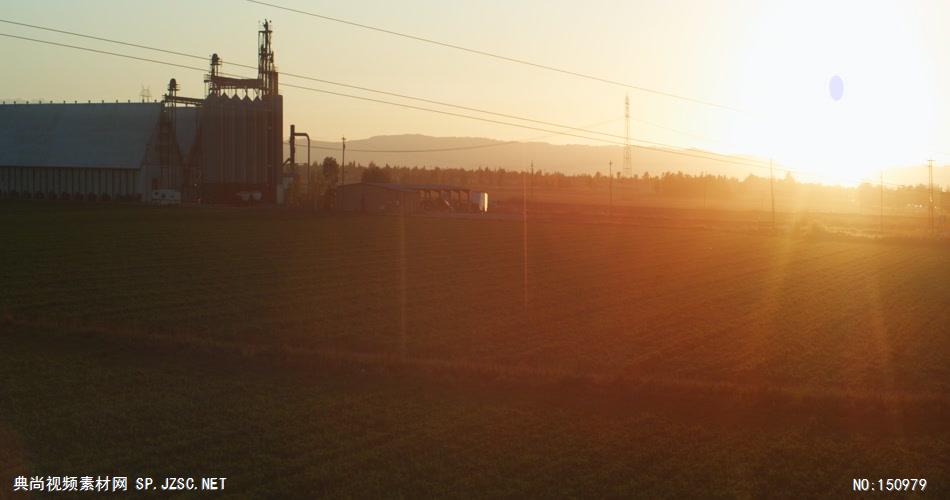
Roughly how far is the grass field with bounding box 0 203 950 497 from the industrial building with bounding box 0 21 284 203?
32.8m

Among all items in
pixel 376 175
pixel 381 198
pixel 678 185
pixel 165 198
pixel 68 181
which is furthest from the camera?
pixel 678 185

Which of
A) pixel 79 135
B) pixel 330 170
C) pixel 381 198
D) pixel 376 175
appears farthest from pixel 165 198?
pixel 376 175

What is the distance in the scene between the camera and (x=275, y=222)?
44844mm

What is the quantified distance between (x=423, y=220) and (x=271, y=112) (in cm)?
1525

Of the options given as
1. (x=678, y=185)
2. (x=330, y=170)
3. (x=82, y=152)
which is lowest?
(x=330, y=170)

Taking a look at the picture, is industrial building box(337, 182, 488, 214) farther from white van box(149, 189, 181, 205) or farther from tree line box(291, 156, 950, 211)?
tree line box(291, 156, 950, 211)

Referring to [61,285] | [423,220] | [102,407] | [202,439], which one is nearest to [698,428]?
[202,439]

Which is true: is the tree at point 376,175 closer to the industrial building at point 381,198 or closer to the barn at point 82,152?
the industrial building at point 381,198

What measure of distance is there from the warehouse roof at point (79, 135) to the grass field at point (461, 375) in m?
35.6

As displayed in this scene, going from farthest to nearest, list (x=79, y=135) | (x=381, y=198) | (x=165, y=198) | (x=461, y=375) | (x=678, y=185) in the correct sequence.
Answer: (x=678, y=185), (x=79, y=135), (x=381, y=198), (x=165, y=198), (x=461, y=375)

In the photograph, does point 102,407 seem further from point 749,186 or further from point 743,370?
point 749,186

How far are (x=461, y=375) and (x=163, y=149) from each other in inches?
2141

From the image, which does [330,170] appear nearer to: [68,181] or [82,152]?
[82,152]

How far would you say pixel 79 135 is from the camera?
65000 mm
